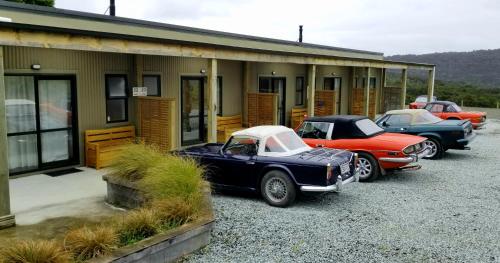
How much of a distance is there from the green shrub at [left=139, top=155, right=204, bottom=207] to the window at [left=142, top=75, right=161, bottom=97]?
19.2ft

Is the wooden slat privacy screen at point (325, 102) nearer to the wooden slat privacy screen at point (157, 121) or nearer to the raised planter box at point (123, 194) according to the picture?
the wooden slat privacy screen at point (157, 121)

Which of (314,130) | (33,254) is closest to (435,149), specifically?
(314,130)

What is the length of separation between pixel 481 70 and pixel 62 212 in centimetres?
9143

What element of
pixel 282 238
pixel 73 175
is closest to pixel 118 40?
pixel 73 175

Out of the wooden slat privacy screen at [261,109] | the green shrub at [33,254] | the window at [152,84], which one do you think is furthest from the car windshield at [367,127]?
the green shrub at [33,254]

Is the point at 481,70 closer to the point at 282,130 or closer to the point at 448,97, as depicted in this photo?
the point at 448,97

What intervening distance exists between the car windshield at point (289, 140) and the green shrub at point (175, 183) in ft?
6.67

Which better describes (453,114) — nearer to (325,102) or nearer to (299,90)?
(325,102)

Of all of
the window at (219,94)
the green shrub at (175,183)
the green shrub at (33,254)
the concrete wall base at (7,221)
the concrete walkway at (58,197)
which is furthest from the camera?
the window at (219,94)

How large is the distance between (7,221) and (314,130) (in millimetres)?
6818

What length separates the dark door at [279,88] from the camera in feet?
56.3

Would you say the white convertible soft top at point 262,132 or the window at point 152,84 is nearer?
the white convertible soft top at point 262,132

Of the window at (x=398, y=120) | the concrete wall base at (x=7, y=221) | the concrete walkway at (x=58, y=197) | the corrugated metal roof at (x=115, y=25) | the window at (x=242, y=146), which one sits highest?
the corrugated metal roof at (x=115, y=25)

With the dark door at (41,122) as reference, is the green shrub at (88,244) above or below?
below
